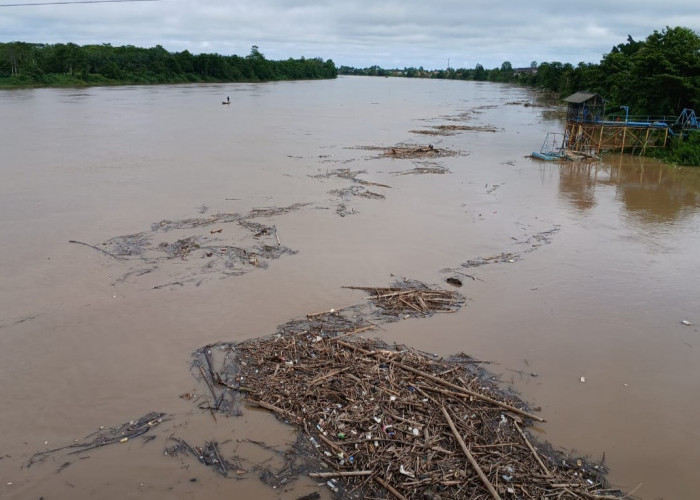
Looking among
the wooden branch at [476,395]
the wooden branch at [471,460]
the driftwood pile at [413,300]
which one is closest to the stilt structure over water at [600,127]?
the driftwood pile at [413,300]

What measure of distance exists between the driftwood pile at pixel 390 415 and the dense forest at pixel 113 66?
65.0 m

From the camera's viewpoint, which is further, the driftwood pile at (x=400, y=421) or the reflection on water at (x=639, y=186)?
the reflection on water at (x=639, y=186)

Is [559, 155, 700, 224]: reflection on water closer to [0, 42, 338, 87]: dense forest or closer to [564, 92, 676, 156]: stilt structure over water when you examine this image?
[564, 92, 676, 156]: stilt structure over water

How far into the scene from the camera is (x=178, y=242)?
454 inches

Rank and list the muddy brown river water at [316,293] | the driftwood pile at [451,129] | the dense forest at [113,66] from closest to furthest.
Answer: the muddy brown river water at [316,293]
the driftwood pile at [451,129]
the dense forest at [113,66]

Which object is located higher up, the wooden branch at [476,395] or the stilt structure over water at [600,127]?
the stilt structure over water at [600,127]

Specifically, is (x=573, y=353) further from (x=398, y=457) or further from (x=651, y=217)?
(x=651, y=217)

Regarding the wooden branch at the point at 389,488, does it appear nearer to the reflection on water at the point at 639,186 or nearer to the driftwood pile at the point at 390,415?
the driftwood pile at the point at 390,415

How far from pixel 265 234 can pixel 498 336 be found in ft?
20.4

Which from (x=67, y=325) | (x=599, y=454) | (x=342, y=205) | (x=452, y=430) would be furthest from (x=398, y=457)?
(x=342, y=205)

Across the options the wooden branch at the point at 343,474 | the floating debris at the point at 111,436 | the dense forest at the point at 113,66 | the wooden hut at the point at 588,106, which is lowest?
the floating debris at the point at 111,436

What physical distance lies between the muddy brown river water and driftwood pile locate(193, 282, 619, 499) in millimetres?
295

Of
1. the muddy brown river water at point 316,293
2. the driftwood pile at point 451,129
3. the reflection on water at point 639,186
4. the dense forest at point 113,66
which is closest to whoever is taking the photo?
the muddy brown river water at point 316,293

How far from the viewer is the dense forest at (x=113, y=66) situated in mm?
62031
